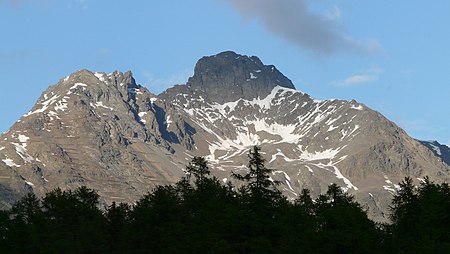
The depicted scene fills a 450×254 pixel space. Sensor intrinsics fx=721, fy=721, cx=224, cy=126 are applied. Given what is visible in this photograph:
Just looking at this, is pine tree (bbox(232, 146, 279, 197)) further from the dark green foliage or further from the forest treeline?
the dark green foliage

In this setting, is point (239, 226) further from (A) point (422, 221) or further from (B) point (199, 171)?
(B) point (199, 171)

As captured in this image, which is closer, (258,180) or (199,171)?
(258,180)

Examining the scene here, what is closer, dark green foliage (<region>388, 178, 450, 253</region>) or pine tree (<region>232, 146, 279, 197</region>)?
dark green foliage (<region>388, 178, 450, 253</region>)

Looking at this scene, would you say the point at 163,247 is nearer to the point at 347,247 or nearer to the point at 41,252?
the point at 41,252

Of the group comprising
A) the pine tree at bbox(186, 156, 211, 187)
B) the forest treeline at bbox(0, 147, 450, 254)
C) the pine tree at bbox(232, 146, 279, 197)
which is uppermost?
the pine tree at bbox(186, 156, 211, 187)

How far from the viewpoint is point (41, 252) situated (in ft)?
246

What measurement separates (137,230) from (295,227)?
55.2ft

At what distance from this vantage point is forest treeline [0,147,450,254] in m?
67.8

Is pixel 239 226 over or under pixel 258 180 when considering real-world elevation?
under

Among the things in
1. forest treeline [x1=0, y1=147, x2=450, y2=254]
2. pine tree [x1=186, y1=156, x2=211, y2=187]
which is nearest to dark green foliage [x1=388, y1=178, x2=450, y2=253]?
forest treeline [x1=0, y1=147, x2=450, y2=254]

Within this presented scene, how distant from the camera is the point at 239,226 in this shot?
68.9 meters

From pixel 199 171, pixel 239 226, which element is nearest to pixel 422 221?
pixel 239 226

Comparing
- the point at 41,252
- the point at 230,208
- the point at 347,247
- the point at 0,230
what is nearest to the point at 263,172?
the point at 230,208

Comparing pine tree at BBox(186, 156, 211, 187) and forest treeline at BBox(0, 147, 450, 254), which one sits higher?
pine tree at BBox(186, 156, 211, 187)
